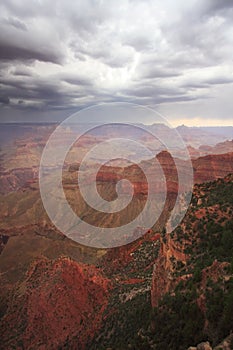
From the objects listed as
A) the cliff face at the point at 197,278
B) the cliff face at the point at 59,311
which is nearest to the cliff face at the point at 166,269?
the cliff face at the point at 197,278

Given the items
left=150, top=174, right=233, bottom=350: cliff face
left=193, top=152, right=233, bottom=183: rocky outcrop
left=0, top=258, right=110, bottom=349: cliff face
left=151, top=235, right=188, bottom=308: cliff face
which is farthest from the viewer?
left=193, top=152, right=233, bottom=183: rocky outcrop

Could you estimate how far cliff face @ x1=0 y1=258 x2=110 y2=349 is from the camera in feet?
109

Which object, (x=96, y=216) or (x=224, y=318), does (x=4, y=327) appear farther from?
(x=96, y=216)

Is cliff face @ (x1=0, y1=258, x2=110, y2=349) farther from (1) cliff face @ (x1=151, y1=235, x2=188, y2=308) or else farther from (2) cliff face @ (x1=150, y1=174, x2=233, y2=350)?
(2) cliff face @ (x1=150, y1=174, x2=233, y2=350)

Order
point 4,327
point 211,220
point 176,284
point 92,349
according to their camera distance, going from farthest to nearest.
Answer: point 4,327 → point 92,349 → point 211,220 → point 176,284

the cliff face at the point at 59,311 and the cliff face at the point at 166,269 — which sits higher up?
the cliff face at the point at 166,269

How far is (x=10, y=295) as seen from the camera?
5091 centimetres

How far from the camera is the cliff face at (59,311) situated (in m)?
33.3

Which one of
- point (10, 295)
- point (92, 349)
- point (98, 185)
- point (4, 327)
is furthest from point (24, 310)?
point (98, 185)

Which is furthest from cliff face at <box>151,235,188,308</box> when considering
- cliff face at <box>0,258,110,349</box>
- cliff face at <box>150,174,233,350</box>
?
cliff face at <box>0,258,110,349</box>

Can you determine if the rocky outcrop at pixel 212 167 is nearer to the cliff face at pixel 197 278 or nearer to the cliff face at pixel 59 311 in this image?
the cliff face at pixel 59 311

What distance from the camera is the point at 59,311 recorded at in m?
36.8

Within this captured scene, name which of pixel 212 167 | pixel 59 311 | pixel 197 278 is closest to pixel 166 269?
pixel 197 278

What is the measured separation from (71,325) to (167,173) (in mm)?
77217
